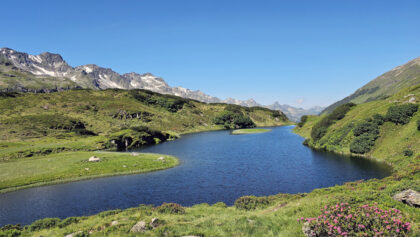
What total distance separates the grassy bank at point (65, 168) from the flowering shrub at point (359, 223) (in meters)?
49.7

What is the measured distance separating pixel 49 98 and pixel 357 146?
202m

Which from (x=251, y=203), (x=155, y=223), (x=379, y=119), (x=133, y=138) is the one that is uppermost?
(x=379, y=119)

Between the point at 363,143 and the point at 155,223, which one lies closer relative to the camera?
the point at 155,223

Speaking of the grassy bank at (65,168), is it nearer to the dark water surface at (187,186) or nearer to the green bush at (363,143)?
the dark water surface at (187,186)

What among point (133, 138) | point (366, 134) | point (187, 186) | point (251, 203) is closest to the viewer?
point (251, 203)

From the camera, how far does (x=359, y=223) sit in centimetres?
1304

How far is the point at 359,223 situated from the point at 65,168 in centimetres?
6303

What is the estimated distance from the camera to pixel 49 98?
7047 inches

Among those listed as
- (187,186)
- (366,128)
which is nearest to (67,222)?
(187,186)

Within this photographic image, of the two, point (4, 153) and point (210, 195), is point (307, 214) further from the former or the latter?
point (4, 153)

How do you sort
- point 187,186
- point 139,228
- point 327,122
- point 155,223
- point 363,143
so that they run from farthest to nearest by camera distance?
point 327,122
point 363,143
point 187,186
point 155,223
point 139,228

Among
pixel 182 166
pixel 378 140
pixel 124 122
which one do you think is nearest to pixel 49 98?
pixel 124 122

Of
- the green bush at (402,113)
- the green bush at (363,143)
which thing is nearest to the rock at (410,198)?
the green bush at (363,143)

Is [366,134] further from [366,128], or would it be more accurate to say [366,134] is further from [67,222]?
[67,222]
